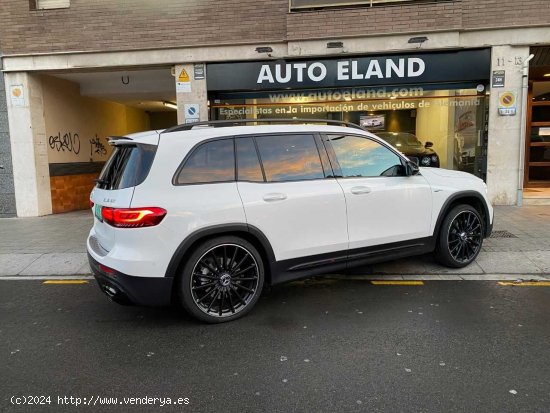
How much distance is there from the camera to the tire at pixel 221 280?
402 centimetres

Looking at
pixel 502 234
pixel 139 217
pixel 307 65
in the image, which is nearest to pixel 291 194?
pixel 139 217

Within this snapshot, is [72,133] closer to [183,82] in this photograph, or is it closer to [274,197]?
[183,82]

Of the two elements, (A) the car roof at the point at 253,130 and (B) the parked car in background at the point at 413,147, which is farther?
(B) the parked car in background at the point at 413,147

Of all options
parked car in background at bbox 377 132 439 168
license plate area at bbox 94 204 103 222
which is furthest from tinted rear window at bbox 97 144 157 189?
parked car in background at bbox 377 132 439 168

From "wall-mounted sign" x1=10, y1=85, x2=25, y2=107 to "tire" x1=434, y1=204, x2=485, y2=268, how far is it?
9.64 meters

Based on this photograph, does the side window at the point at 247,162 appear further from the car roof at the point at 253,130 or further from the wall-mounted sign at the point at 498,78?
the wall-mounted sign at the point at 498,78

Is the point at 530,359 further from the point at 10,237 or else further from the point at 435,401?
the point at 10,237

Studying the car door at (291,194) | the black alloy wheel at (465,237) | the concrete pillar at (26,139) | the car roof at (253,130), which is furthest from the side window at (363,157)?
the concrete pillar at (26,139)

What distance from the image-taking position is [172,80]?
12.0m

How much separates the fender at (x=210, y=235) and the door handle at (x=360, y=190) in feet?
3.63

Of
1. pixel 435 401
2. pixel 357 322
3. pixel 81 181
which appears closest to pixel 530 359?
pixel 435 401

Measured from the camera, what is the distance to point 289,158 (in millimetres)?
4570

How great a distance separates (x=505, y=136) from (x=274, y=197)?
735cm

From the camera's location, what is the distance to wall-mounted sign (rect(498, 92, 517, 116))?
374 inches
